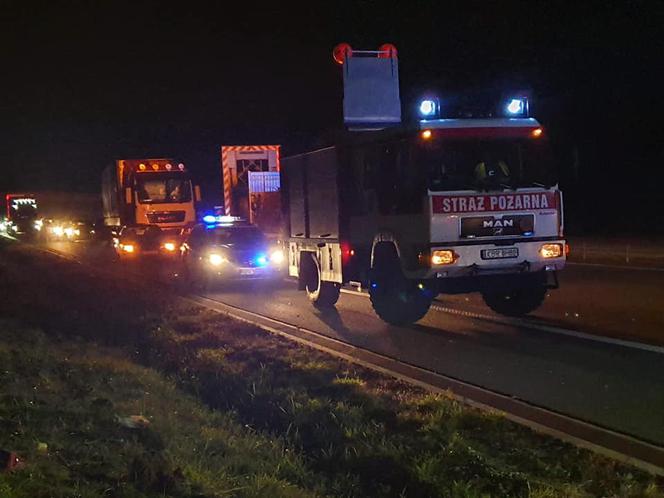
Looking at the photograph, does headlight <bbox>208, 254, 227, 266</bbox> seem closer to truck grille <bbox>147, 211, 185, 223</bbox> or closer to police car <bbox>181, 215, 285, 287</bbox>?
police car <bbox>181, 215, 285, 287</bbox>

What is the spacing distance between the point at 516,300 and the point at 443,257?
2.57m

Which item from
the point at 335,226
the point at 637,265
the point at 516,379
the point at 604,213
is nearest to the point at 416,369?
the point at 516,379

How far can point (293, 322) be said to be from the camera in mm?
13953

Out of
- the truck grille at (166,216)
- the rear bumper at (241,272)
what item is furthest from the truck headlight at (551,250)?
the truck grille at (166,216)

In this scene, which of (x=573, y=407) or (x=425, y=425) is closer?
(x=425, y=425)

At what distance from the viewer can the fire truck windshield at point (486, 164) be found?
452 inches

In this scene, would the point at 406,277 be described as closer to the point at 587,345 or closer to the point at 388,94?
the point at 587,345

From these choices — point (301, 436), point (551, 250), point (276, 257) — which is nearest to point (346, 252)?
point (551, 250)

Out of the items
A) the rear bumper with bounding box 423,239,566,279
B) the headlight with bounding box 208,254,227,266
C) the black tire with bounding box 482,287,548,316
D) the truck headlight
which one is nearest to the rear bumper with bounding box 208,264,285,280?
the headlight with bounding box 208,254,227,266

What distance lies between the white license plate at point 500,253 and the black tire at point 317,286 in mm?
3852

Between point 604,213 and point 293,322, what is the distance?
28268 millimetres

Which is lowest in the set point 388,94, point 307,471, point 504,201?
point 307,471

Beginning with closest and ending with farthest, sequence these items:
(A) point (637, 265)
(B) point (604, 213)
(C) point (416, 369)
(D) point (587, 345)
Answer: (C) point (416, 369)
(D) point (587, 345)
(A) point (637, 265)
(B) point (604, 213)

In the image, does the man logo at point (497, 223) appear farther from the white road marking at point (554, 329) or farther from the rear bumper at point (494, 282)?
the white road marking at point (554, 329)
